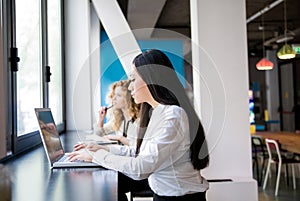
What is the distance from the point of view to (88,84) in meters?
4.05

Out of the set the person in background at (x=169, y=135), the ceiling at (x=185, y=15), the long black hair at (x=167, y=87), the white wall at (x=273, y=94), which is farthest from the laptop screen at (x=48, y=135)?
the white wall at (x=273, y=94)

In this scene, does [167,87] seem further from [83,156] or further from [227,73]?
[227,73]

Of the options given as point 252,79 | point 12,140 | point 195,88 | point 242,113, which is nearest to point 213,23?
point 195,88

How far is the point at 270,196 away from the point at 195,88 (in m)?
2.33

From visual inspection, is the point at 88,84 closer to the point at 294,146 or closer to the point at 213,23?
the point at 213,23

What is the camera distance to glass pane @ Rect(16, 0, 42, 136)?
2.02m

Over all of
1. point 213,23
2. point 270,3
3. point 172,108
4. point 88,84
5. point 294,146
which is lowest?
point 294,146

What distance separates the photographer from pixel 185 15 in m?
7.60

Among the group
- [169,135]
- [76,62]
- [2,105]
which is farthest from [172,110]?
[76,62]

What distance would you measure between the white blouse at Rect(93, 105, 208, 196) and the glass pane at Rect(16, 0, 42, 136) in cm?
76

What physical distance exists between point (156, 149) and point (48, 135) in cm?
61

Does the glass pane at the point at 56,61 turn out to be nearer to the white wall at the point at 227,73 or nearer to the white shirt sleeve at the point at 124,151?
the white wall at the point at 227,73

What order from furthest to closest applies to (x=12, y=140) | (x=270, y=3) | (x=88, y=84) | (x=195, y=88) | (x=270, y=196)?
(x=270, y=3), (x=270, y=196), (x=88, y=84), (x=195, y=88), (x=12, y=140)

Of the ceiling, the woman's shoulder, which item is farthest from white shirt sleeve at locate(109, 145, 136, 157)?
the ceiling
